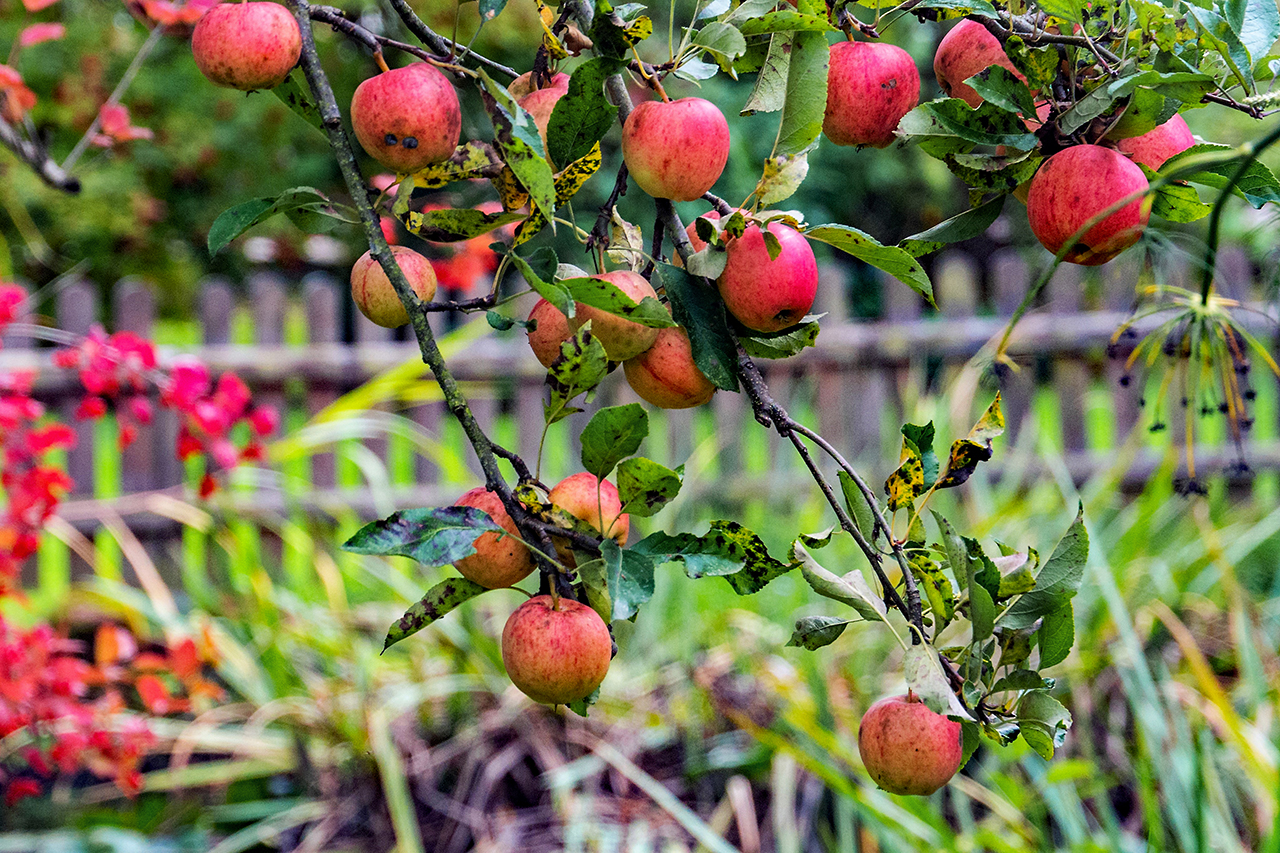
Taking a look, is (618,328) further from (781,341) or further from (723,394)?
(723,394)

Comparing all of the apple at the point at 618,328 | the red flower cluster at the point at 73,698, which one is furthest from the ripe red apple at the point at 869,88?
the red flower cluster at the point at 73,698

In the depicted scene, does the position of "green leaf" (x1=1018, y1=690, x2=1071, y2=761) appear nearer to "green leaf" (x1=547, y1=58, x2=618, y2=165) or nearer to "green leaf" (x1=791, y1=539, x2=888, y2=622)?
"green leaf" (x1=791, y1=539, x2=888, y2=622)

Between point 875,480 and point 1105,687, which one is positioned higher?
point 1105,687

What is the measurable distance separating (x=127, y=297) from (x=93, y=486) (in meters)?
0.53

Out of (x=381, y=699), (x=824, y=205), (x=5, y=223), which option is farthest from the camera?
(x=824, y=205)

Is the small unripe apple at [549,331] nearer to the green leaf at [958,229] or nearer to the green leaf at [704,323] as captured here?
the green leaf at [704,323]

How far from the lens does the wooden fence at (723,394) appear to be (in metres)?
2.79

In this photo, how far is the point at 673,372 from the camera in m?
0.47

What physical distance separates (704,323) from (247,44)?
244mm

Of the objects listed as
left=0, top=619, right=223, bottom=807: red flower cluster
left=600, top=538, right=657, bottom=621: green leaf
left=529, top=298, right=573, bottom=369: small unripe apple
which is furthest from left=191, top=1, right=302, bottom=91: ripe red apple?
left=0, top=619, right=223, bottom=807: red flower cluster

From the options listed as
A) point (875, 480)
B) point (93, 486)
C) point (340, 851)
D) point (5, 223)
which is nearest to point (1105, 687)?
point (875, 480)

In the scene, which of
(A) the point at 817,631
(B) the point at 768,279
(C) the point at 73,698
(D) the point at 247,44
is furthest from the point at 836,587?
(C) the point at 73,698

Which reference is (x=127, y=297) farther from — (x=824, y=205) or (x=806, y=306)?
(x=824, y=205)

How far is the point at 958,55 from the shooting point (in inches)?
20.1
